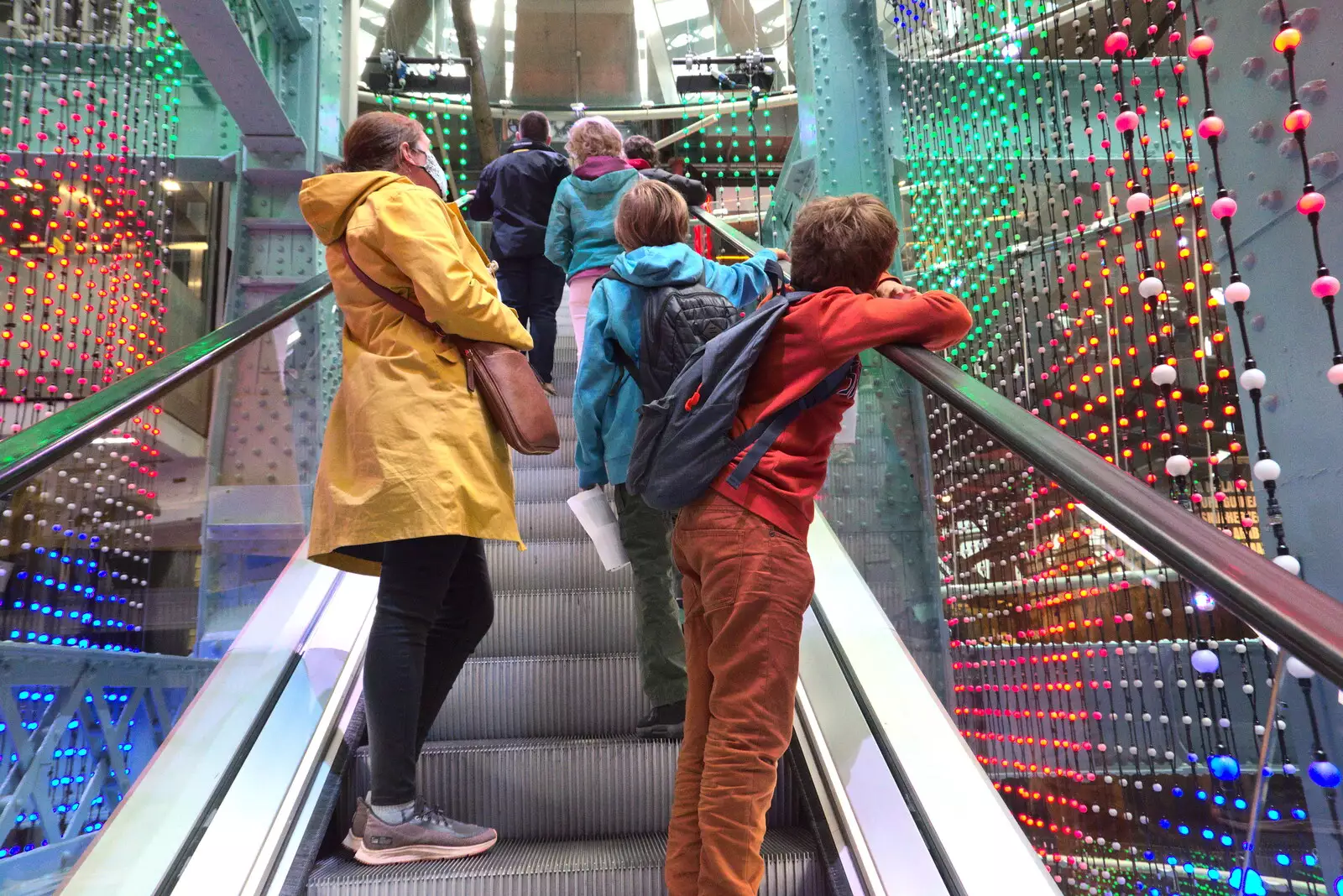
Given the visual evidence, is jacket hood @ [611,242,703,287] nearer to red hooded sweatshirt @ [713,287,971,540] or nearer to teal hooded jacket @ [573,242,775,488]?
teal hooded jacket @ [573,242,775,488]

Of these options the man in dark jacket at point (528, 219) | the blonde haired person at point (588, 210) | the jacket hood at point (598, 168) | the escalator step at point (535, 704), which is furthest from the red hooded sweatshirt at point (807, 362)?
the man in dark jacket at point (528, 219)

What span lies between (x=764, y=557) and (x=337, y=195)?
3.79 ft

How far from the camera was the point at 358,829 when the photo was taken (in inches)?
82.5

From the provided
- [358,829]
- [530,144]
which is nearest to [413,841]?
[358,829]

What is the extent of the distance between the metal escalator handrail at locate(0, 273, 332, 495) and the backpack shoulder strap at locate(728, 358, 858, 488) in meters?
1.08

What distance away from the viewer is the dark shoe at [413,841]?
6.65ft

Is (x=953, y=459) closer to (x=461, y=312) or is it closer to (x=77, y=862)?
(x=461, y=312)

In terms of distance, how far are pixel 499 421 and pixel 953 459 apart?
5.43ft

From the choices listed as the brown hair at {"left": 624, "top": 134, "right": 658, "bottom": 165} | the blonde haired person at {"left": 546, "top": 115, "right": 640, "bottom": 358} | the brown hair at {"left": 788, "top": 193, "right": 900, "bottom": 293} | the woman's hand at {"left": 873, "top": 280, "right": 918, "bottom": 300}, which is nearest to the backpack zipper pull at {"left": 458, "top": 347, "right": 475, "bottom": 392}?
the brown hair at {"left": 788, "top": 193, "right": 900, "bottom": 293}

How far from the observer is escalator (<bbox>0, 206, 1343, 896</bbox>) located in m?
1.54

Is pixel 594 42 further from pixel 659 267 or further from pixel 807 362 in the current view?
pixel 807 362

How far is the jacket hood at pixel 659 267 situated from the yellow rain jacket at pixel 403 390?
33cm

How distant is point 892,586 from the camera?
2920 mm

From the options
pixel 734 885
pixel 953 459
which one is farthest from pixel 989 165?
pixel 734 885
